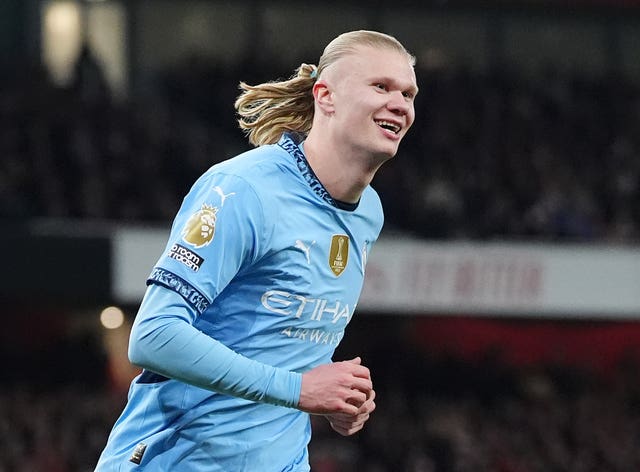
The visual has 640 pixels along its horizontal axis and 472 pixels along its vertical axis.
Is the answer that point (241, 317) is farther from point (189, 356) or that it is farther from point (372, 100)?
point (372, 100)

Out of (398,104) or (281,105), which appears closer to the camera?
(398,104)

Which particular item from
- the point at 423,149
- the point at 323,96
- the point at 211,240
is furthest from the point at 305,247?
the point at 423,149

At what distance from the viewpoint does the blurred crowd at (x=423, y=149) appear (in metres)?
13.2

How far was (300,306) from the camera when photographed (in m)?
3.40

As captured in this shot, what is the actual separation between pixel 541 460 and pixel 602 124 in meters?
5.53

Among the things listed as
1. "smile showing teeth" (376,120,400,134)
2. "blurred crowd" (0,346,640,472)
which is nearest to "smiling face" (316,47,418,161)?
"smile showing teeth" (376,120,400,134)

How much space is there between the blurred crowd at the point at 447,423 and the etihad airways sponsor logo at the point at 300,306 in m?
8.86

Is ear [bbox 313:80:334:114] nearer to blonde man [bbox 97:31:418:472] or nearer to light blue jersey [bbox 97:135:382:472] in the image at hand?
blonde man [bbox 97:31:418:472]

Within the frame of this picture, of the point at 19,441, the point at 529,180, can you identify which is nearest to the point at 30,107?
the point at 19,441

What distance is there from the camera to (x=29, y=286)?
1269 cm

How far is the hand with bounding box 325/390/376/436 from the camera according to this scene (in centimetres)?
331

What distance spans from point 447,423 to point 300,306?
1132 centimetres

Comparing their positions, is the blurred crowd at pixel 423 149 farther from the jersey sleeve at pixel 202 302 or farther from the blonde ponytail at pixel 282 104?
the jersey sleeve at pixel 202 302

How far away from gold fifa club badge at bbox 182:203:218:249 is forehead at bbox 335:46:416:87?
0.57m
